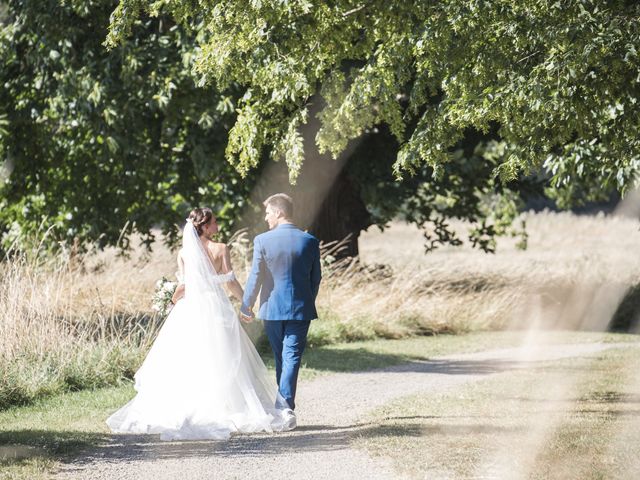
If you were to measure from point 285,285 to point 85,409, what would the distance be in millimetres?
2446

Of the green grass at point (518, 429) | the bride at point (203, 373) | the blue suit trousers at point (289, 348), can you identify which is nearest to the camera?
the green grass at point (518, 429)

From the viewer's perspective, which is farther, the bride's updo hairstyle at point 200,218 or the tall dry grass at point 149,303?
the tall dry grass at point 149,303

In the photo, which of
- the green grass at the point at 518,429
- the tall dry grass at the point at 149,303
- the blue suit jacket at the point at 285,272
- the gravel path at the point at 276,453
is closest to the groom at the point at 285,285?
the blue suit jacket at the point at 285,272

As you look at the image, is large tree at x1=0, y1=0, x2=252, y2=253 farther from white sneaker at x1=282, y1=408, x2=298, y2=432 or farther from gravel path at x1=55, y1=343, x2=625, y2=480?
white sneaker at x1=282, y1=408, x2=298, y2=432

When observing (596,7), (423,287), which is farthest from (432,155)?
(423,287)

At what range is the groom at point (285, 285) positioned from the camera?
27.7 feet

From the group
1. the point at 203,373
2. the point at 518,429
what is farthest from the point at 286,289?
the point at 518,429

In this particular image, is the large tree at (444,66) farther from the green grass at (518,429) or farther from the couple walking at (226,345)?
the green grass at (518,429)

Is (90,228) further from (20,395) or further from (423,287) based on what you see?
(20,395)

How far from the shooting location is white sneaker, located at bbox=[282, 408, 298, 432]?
27.4ft

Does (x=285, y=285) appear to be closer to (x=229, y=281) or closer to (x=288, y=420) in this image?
(x=229, y=281)

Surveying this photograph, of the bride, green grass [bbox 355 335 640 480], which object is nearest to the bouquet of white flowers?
the bride

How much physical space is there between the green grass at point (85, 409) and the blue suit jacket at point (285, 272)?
172 cm

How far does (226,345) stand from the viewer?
8.51m
